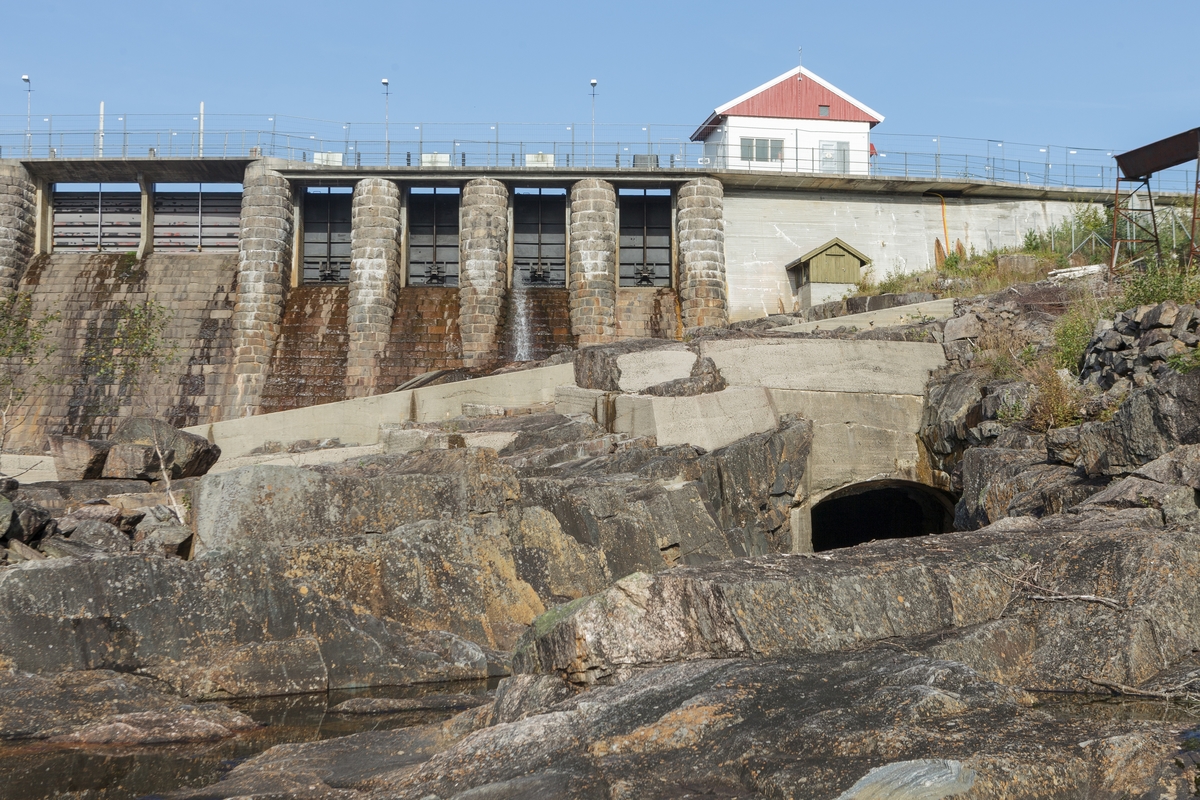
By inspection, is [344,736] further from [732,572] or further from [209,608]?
[732,572]

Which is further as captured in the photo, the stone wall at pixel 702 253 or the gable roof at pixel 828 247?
the gable roof at pixel 828 247

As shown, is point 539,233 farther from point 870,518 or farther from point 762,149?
point 870,518

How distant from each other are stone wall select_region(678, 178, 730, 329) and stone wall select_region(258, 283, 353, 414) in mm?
8822

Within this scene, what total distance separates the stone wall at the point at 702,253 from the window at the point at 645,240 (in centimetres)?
143

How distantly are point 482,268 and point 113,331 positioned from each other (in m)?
9.93

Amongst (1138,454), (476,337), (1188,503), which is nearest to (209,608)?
(1188,503)

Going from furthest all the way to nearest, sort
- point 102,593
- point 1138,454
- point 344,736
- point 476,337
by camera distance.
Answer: point 476,337 → point 1138,454 → point 102,593 → point 344,736

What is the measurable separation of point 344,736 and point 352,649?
6.45 ft

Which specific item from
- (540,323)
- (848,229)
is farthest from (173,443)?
(848,229)

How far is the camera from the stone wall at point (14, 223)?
2966 centimetres

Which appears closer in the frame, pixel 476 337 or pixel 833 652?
pixel 833 652

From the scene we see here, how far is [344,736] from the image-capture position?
7.30 meters

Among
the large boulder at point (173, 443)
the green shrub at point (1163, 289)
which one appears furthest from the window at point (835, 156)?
the large boulder at point (173, 443)

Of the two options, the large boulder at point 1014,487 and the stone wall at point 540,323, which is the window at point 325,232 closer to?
the stone wall at point 540,323
